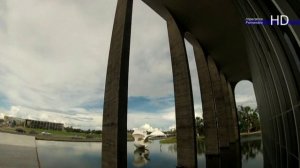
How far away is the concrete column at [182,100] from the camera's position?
19688mm

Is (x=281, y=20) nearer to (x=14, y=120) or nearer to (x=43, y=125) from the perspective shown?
(x=14, y=120)

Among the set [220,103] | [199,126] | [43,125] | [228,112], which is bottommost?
[199,126]

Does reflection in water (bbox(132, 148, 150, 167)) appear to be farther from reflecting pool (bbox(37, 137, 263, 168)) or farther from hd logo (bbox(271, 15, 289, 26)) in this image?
hd logo (bbox(271, 15, 289, 26))

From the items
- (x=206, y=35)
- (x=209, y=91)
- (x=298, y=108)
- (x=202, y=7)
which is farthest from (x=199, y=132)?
(x=298, y=108)

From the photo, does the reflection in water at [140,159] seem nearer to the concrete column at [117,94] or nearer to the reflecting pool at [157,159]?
the reflecting pool at [157,159]

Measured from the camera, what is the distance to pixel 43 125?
14838 cm

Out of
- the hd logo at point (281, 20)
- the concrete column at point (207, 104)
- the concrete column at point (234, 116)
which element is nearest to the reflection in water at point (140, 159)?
the concrete column at point (207, 104)

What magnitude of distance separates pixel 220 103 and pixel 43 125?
134584 millimetres

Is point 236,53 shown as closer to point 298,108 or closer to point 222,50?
point 222,50

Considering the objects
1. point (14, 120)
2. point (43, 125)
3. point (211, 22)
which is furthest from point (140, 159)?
Answer: point (43, 125)

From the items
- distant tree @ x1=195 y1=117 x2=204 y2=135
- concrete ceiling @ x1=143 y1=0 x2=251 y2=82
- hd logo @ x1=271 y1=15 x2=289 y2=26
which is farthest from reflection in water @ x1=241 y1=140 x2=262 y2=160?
distant tree @ x1=195 y1=117 x2=204 y2=135

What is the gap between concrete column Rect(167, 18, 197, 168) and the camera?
19688 mm

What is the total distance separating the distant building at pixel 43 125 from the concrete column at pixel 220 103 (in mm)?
122899

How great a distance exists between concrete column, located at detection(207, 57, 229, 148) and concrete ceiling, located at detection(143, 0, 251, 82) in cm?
309
